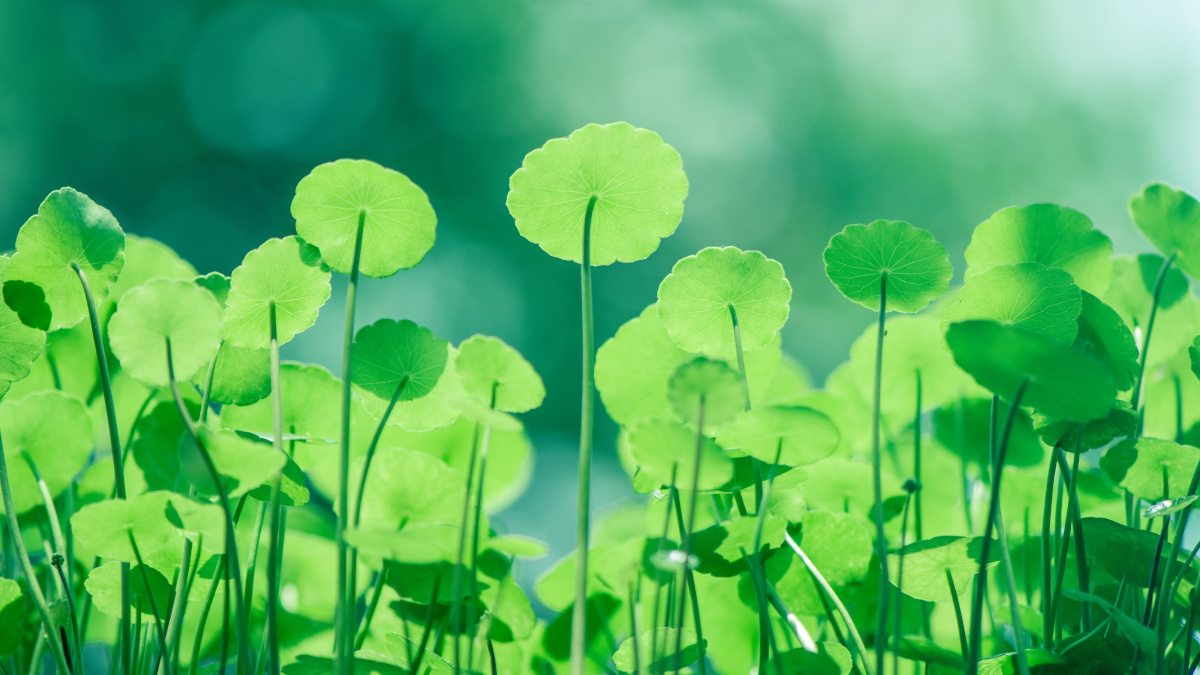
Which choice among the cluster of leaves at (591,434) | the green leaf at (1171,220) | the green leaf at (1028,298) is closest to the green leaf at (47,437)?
the cluster of leaves at (591,434)

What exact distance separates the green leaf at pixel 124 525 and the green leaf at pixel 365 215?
142 millimetres

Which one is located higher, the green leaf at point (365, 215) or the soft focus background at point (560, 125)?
the soft focus background at point (560, 125)

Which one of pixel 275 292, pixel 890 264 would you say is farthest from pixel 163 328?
pixel 890 264

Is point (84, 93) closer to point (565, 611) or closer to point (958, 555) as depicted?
point (565, 611)

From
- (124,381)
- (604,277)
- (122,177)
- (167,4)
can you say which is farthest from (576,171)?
(167,4)

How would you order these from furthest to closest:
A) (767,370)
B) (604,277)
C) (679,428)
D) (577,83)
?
(577,83) → (604,277) → (767,370) → (679,428)

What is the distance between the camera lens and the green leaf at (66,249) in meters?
0.37

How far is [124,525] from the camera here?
1.14ft

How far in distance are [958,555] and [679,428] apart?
0.60 ft

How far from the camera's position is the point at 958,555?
374 millimetres

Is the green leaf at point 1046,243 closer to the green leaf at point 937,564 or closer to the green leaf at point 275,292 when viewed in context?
the green leaf at point 937,564

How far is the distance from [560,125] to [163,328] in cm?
320

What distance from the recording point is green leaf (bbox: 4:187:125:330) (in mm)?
371

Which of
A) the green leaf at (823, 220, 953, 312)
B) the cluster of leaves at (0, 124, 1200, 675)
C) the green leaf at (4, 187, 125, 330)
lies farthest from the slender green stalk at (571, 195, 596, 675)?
the green leaf at (4, 187, 125, 330)
